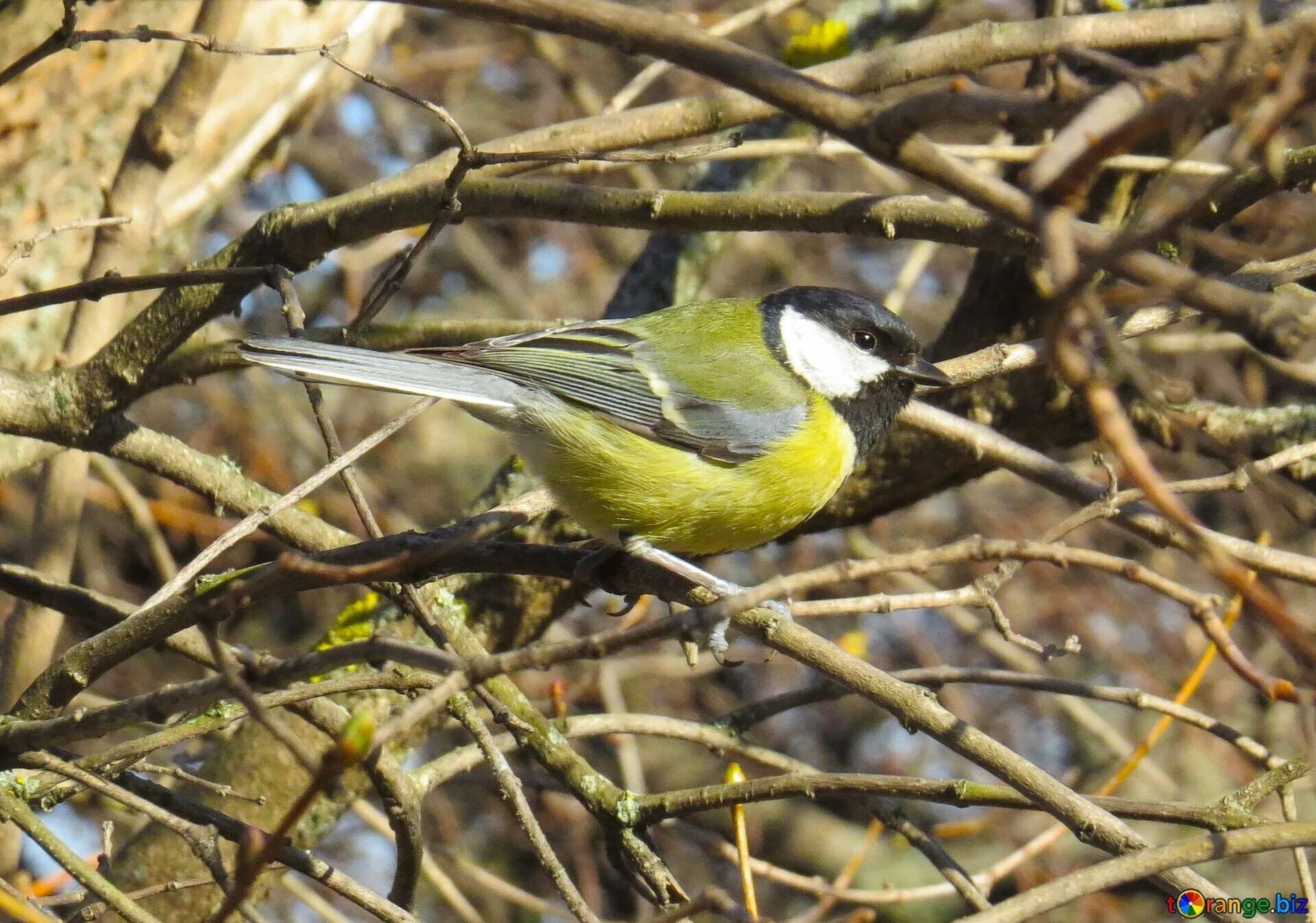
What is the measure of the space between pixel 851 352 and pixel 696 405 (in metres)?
0.46

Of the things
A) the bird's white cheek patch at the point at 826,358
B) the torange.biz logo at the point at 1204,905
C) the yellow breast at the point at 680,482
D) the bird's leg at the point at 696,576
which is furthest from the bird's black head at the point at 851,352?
the torange.biz logo at the point at 1204,905

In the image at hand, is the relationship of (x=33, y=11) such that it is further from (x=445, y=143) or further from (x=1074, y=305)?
(x=445, y=143)

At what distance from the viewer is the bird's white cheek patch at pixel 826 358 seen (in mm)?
3328

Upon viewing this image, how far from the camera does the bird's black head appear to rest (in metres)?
3.24

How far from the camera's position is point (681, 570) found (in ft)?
9.67

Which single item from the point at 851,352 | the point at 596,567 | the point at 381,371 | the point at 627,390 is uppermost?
the point at 851,352

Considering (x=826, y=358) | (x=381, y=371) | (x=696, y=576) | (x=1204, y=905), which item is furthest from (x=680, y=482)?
(x=1204, y=905)

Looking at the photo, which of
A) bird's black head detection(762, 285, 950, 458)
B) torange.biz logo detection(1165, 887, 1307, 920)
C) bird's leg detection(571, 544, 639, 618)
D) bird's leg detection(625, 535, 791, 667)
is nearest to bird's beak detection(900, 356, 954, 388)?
bird's black head detection(762, 285, 950, 458)

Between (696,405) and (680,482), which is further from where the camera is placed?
(696,405)

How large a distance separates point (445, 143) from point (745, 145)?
4.15 m

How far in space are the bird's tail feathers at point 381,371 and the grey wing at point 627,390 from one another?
71 millimetres

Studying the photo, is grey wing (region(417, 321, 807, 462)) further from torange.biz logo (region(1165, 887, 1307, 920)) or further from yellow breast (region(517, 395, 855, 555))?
torange.biz logo (region(1165, 887, 1307, 920))

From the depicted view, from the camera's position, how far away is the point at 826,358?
3.45 metres

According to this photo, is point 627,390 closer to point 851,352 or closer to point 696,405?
A: point 696,405
